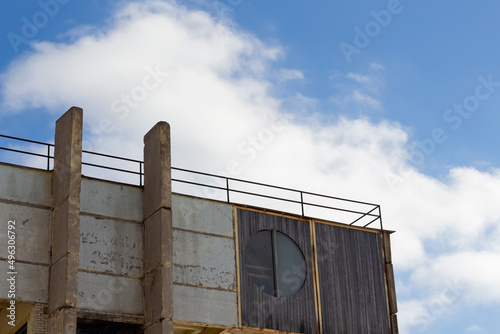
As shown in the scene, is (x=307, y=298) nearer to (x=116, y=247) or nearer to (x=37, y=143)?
(x=116, y=247)

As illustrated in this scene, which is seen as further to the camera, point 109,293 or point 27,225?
point 109,293

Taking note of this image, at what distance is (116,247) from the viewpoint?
2552 cm

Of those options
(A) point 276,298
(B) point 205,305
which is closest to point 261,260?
(A) point 276,298

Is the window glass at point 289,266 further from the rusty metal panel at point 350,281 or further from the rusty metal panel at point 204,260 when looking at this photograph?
the rusty metal panel at point 204,260

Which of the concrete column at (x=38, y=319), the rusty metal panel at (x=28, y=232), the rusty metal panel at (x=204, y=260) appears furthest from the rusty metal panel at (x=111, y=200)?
the concrete column at (x=38, y=319)

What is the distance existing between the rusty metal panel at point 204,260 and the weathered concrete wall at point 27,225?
409 cm

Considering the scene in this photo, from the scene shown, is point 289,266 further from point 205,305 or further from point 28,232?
point 28,232

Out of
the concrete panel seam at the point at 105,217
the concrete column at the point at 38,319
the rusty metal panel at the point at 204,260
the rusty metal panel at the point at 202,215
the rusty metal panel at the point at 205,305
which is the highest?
the rusty metal panel at the point at 202,215

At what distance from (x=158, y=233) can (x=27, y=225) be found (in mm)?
3799

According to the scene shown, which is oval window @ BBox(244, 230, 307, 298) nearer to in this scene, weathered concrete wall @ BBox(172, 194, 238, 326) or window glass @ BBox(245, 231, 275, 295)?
window glass @ BBox(245, 231, 275, 295)

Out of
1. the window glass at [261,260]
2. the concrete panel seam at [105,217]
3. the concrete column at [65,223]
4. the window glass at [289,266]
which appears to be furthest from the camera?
the window glass at [289,266]

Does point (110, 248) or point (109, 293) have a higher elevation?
point (110, 248)

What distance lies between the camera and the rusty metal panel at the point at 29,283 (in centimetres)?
2345

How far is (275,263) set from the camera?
92.3ft
